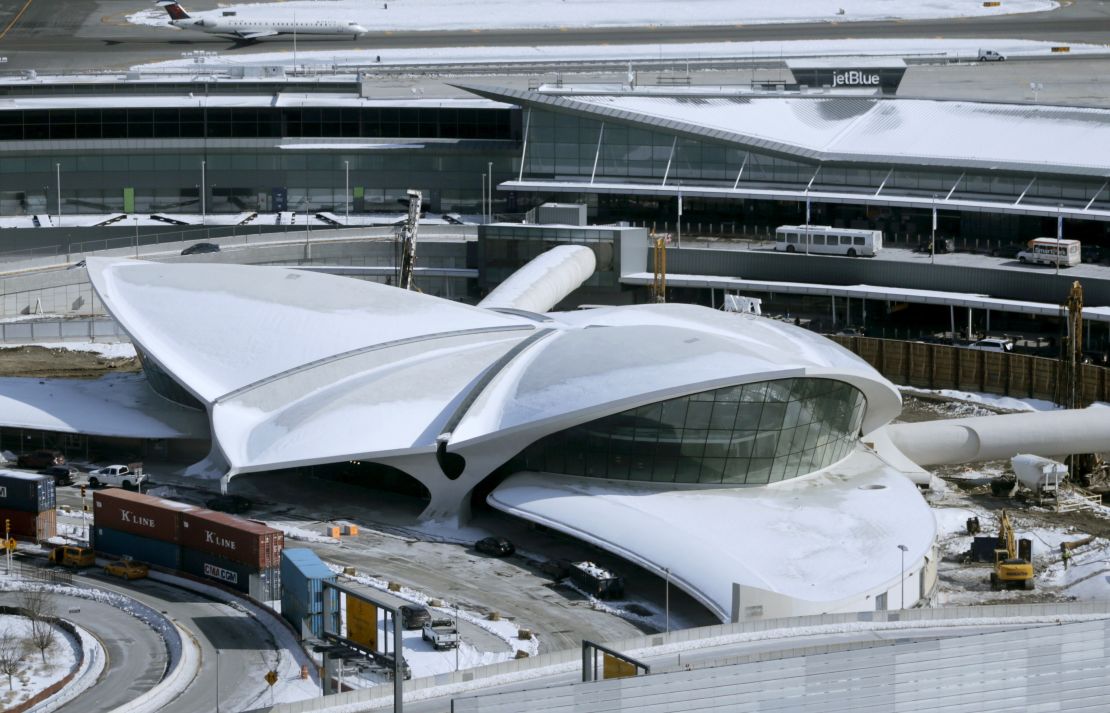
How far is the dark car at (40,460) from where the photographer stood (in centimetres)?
9144

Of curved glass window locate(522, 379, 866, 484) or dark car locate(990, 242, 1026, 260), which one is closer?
curved glass window locate(522, 379, 866, 484)

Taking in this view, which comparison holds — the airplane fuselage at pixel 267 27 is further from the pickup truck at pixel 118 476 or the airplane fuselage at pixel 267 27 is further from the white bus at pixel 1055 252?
the pickup truck at pixel 118 476

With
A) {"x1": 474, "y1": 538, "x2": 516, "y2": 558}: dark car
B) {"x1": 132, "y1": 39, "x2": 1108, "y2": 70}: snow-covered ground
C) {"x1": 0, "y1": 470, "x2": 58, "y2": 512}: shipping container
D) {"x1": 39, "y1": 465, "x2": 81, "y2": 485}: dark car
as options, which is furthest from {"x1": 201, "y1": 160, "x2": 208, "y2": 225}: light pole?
{"x1": 474, "y1": 538, "x2": 516, "y2": 558}: dark car

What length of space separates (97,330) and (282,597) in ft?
168

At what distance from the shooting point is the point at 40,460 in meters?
91.6

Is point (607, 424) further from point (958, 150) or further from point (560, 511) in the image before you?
point (958, 150)

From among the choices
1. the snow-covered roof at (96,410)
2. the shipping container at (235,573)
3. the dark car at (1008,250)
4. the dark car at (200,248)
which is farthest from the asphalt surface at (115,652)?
the dark car at (1008,250)

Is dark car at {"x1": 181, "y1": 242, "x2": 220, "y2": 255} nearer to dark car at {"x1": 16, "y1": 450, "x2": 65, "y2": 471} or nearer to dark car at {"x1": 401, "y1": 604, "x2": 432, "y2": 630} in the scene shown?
dark car at {"x1": 16, "y1": 450, "x2": 65, "y2": 471}

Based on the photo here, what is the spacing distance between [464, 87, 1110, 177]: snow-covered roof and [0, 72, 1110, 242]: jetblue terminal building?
0.16 meters

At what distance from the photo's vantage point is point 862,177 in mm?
130750

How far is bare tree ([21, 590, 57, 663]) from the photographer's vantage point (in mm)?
67000

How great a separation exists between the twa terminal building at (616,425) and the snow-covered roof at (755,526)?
12 centimetres

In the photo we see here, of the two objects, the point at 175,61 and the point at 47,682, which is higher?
the point at 175,61

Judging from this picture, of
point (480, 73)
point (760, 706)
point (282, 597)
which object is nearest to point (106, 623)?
point (282, 597)
